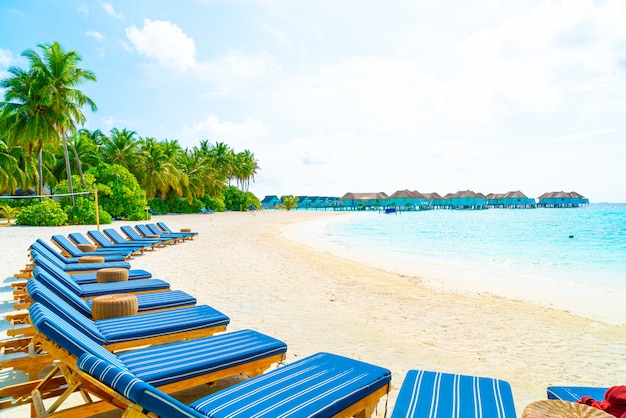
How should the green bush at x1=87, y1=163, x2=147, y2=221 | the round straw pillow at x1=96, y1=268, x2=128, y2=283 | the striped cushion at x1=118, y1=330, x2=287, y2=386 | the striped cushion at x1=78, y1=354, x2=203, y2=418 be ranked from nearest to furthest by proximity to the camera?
the striped cushion at x1=78, y1=354, x2=203, y2=418 → the striped cushion at x1=118, y1=330, x2=287, y2=386 → the round straw pillow at x1=96, y1=268, x2=128, y2=283 → the green bush at x1=87, y1=163, x2=147, y2=221

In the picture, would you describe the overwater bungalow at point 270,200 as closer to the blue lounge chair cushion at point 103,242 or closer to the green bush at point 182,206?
the green bush at point 182,206

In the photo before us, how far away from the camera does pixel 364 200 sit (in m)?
Result: 104

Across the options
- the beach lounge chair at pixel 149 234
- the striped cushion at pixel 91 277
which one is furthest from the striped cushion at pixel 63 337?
the beach lounge chair at pixel 149 234

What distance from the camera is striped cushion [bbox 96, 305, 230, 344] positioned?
12.2ft

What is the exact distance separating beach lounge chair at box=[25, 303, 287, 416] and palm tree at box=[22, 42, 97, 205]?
2636cm

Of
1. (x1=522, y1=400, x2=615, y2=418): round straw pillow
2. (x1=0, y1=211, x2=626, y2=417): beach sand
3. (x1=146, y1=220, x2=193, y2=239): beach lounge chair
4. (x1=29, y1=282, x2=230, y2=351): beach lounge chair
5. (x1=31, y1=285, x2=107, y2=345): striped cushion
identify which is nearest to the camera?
(x1=522, y1=400, x2=615, y2=418): round straw pillow

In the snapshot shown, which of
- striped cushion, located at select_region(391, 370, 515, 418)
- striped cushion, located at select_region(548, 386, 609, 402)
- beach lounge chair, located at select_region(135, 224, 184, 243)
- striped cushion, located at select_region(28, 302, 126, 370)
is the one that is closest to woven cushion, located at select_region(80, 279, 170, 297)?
striped cushion, located at select_region(28, 302, 126, 370)

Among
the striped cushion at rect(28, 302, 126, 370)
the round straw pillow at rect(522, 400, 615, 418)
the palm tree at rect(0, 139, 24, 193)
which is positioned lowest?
the round straw pillow at rect(522, 400, 615, 418)

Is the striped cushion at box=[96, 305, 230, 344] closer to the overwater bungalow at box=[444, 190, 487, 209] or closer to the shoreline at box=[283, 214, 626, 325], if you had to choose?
the shoreline at box=[283, 214, 626, 325]

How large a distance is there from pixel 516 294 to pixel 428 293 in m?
2.41

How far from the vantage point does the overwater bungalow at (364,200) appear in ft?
339

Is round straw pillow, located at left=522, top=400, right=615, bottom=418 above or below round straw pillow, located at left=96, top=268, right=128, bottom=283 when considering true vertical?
above

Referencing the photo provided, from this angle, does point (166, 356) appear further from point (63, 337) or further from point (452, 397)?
point (452, 397)

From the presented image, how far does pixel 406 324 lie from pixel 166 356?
424cm
